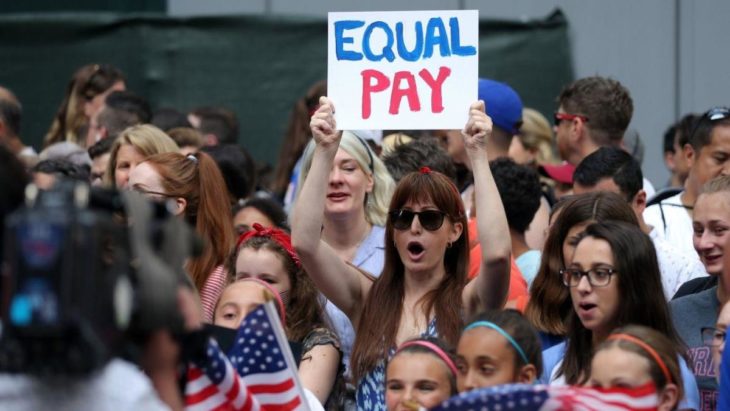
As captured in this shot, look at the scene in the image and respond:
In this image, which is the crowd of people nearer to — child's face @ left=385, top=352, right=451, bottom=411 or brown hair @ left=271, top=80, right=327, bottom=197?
child's face @ left=385, top=352, right=451, bottom=411

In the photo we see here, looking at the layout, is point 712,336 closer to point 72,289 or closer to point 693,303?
point 693,303

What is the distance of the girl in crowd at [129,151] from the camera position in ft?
21.4

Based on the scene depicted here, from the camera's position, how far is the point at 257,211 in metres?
6.88

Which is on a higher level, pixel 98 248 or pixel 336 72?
pixel 336 72

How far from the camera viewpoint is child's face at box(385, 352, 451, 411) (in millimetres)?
4363

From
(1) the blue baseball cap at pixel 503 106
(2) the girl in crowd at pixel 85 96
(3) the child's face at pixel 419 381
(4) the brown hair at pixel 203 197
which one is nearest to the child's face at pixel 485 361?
(3) the child's face at pixel 419 381

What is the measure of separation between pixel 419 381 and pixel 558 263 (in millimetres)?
1171

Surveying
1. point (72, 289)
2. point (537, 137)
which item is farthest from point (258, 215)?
point (72, 289)

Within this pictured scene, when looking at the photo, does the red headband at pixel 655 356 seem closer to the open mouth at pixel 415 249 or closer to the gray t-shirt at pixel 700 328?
the gray t-shirt at pixel 700 328

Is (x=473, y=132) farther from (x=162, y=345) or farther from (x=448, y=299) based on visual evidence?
(x=162, y=345)

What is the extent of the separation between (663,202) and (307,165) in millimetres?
1946

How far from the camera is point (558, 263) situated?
5352mm

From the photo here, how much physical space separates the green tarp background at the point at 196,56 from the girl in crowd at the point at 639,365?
6.71 meters

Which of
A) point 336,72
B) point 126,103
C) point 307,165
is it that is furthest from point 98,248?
point 126,103
